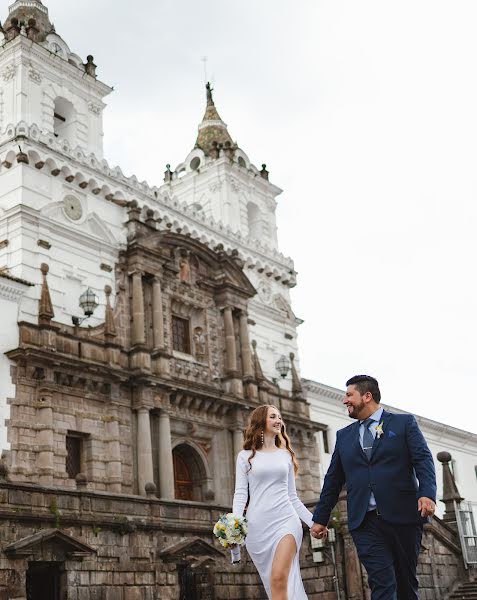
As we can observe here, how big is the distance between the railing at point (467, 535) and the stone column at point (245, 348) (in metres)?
9.76

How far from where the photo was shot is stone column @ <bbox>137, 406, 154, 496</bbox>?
25.3 metres

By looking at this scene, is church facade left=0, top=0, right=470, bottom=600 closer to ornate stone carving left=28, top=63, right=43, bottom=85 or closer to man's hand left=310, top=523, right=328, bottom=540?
ornate stone carving left=28, top=63, right=43, bottom=85

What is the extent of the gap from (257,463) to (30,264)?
18.8 metres

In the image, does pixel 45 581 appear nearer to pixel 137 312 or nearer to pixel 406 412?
pixel 137 312

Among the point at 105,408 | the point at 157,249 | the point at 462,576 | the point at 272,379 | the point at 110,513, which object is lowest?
the point at 462,576

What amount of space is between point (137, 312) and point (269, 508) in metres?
20.7

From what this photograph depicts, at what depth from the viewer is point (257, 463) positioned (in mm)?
7871

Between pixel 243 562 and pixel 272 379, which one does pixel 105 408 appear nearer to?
pixel 243 562

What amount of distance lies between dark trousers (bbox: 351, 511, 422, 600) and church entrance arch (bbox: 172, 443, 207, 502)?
2178 centimetres

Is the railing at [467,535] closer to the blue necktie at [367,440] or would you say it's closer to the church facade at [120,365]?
the church facade at [120,365]

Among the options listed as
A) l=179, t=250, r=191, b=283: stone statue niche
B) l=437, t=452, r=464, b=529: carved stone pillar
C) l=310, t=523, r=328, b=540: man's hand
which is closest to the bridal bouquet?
l=310, t=523, r=328, b=540: man's hand

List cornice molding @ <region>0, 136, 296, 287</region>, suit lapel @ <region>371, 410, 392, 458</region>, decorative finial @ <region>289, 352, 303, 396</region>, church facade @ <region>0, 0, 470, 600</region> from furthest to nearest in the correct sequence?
decorative finial @ <region>289, 352, 303, 396</region> < cornice molding @ <region>0, 136, 296, 287</region> < church facade @ <region>0, 0, 470, 600</region> < suit lapel @ <region>371, 410, 392, 458</region>

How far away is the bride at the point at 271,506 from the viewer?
24.0 ft

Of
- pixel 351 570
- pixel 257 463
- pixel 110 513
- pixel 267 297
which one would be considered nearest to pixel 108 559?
pixel 110 513
